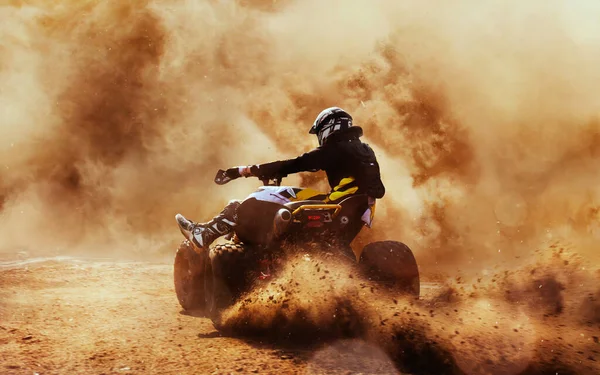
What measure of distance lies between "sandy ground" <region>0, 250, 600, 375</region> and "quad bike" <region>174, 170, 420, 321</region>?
457 millimetres

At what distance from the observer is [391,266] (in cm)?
632

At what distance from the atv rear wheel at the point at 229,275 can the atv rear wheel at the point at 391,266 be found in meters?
1.25

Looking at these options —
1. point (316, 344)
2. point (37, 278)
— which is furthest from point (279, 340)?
point (37, 278)

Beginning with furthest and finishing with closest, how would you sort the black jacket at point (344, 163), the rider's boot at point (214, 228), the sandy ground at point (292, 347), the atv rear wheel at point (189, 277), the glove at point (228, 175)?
the atv rear wheel at point (189, 277), the rider's boot at point (214, 228), the glove at point (228, 175), the black jacket at point (344, 163), the sandy ground at point (292, 347)

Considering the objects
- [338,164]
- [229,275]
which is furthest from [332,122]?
[229,275]

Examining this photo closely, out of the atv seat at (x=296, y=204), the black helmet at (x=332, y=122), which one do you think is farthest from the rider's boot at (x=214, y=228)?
the black helmet at (x=332, y=122)

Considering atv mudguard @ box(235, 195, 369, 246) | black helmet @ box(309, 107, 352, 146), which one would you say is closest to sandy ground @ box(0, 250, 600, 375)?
atv mudguard @ box(235, 195, 369, 246)

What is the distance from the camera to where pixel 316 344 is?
19.1 feet

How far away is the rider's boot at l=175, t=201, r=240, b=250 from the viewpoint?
269 inches

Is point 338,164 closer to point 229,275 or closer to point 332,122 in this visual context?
point 332,122

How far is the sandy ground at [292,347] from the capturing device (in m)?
4.99

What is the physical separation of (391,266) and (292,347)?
4.54 feet

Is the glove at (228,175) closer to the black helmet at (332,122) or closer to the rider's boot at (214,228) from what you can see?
the rider's boot at (214,228)

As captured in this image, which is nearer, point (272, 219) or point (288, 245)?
point (288, 245)
